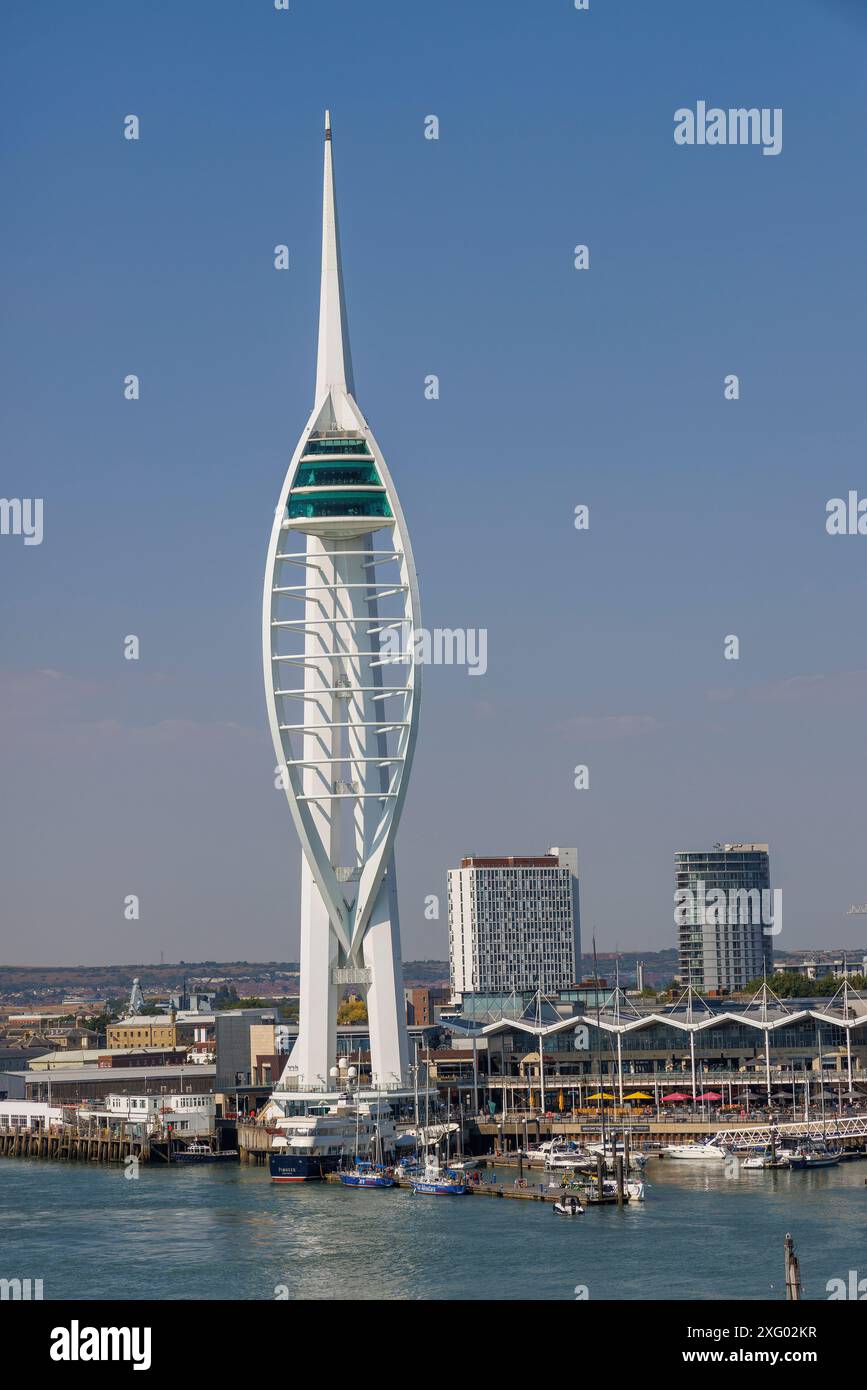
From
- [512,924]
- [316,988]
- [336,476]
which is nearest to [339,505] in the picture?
[336,476]

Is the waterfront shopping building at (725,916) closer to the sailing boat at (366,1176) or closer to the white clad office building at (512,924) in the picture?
the white clad office building at (512,924)

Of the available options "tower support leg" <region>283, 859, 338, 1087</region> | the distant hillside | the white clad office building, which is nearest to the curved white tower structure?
"tower support leg" <region>283, 859, 338, 1087</region>

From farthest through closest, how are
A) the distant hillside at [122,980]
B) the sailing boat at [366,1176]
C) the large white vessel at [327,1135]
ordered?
the distant hillside at [122,980], the large white vessel at [327,1135], the sailing boat at [366,1176]

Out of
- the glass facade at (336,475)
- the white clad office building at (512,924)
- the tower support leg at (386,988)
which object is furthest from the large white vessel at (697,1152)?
the white clad office building at (512,924)

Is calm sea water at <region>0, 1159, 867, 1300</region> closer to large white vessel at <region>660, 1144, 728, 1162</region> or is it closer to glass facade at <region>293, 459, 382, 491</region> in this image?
large white vessel at <region>660, 1144, 728, 1162</region>

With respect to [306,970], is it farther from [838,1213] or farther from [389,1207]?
[838,1213]
